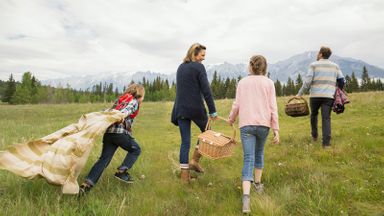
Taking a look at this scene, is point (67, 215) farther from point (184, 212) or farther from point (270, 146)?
point (270, 146)

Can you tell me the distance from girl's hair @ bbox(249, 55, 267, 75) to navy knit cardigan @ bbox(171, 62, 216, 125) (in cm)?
125

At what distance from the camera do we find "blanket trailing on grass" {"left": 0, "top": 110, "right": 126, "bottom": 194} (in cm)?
461

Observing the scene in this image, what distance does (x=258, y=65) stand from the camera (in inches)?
209

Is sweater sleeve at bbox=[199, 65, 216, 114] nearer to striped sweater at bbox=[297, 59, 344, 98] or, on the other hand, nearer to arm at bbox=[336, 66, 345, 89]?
striped sweater at bbox=[297, 59, 344, 98]

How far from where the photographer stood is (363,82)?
10700 centimetres

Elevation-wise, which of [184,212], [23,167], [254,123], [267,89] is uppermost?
[267,89]

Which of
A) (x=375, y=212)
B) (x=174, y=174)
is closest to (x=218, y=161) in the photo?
(x=174, y=174)

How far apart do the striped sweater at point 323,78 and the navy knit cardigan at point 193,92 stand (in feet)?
13.1

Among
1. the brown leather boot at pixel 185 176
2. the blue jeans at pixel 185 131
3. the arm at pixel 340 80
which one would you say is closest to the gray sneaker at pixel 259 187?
the brown leather boot at pixel 185 176

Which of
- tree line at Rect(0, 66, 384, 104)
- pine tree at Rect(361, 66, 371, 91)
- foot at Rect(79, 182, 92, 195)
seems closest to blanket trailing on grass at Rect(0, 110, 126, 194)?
foot at Rect(79, 182, 92, 195)

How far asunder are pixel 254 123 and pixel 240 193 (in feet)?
4.35

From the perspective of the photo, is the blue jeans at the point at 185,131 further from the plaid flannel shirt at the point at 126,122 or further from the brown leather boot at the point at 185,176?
the plaid flannel shirt at the point at 126,122

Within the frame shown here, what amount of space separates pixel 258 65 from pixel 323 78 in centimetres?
443

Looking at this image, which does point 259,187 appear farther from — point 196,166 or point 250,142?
point 196,166
